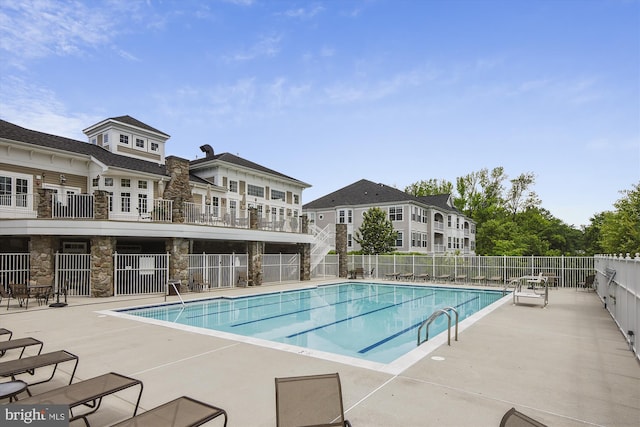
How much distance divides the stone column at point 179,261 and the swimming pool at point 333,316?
2.65 meters

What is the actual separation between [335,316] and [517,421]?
11.4 m

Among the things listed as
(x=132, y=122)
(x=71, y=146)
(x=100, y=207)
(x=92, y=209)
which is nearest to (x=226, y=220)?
(x=100, y=207)

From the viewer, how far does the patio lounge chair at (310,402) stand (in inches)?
141

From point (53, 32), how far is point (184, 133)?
1578 centimetres

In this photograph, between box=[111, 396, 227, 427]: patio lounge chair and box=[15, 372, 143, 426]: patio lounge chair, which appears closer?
box=[111, 396, 227, 427]: patio lounge chair

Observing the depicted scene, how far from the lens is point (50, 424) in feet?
12.2

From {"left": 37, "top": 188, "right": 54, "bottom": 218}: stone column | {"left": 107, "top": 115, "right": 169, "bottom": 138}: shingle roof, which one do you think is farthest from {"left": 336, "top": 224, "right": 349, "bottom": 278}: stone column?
{"left": 37, "top": 188, "right": 54, "bottom": 218}: stone column

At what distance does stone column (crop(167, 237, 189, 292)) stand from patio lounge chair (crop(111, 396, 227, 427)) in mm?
15504

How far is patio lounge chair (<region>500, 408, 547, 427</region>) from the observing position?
9.25 ft

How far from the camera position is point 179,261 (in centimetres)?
1845

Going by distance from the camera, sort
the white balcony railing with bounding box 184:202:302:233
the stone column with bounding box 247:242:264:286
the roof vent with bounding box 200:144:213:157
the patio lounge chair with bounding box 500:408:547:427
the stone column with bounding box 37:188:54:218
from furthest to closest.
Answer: the roof vent with bounding box 200:144:213:157, the stone column with bounding box 247:242:264:286, the white balcony railing with bounding box 184:202:302:233, the stone column with bounding box 37:188:54:218, the patio lounge chair with bounding box 500:408:547:427

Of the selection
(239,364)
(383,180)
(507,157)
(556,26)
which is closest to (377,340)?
(239,364)

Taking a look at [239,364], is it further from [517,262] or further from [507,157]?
[507,157]

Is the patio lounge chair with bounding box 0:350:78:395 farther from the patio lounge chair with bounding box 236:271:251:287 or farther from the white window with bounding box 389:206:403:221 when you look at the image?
the white window with bounding box 389:206:403:221
